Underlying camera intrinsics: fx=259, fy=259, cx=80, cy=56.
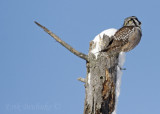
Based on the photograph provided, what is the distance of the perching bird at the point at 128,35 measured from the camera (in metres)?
7.15

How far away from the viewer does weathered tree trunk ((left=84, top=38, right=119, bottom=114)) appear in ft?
18.6

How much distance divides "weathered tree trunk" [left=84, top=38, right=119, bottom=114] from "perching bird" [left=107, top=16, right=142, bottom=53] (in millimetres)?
1042

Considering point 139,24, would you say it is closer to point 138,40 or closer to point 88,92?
point 138,40

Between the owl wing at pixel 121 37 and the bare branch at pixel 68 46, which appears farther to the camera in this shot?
the owl wing at pixel 121 37

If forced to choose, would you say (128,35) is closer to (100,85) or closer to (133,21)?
(133,21)

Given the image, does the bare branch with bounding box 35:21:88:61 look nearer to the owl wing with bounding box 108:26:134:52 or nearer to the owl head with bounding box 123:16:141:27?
the owl wing with bounding box 108:26:134:52

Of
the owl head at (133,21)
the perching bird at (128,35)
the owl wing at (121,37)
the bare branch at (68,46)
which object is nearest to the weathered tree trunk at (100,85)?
the bare branch at (68,46)

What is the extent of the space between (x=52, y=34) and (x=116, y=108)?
2.29 metres

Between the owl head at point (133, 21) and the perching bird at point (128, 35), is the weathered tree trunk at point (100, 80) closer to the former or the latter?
the perching bird at point (128, 35)

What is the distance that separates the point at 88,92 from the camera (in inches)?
227

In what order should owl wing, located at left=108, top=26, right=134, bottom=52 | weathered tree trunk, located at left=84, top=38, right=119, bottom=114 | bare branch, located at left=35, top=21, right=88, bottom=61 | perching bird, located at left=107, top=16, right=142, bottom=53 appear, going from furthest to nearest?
perching bird, located at left=107, top=16, right=142, bottom=53, owl wing, located at left=108, top=26, right=134, bottom=52, bare branch, located at left=35, top=21, right=88, bottom=61, weathered tree trunk, located at left=84, top=38, right=119, bottom=114

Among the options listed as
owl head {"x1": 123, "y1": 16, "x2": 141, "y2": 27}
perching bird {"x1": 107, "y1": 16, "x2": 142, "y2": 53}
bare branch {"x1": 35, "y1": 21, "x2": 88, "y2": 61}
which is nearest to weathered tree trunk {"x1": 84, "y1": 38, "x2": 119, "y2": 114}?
bare branch {"x1": 35, "y1": 21, "x2": 88, "y2": 61}

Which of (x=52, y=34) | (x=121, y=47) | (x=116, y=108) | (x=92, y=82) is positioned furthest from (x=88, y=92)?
(x=121, y=47)

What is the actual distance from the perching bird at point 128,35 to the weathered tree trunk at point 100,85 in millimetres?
1042
